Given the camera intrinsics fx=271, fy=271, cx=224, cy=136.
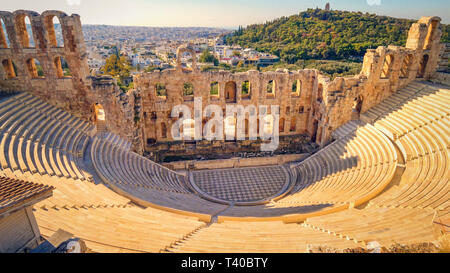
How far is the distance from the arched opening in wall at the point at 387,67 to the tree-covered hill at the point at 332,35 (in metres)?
25.5

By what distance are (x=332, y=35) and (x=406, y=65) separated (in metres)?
41.4

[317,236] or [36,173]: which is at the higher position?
[36,173]

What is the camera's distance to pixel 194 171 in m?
20.0

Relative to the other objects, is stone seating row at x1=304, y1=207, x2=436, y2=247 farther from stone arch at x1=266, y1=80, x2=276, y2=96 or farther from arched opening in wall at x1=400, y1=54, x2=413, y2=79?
arched opening in wall at x1=400, y1=54, x2=413, y2=79

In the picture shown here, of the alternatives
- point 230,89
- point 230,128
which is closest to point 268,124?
point 230,128

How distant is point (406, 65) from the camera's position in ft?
73.9

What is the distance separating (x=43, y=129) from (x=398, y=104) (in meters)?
24.3

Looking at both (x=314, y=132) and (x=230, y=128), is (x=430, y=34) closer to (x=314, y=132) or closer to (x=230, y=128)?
(x=314, y=132)

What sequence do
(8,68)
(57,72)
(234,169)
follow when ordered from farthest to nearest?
(234,169) → (57,72) → (8,68)

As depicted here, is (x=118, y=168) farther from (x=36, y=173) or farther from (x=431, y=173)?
(x=431, y=173)

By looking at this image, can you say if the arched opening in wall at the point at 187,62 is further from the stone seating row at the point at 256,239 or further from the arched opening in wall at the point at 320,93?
the stone seating row at the point at 256,239

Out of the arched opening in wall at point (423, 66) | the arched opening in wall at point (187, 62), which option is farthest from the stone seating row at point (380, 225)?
the arched opening in wall at point (423, 66)
